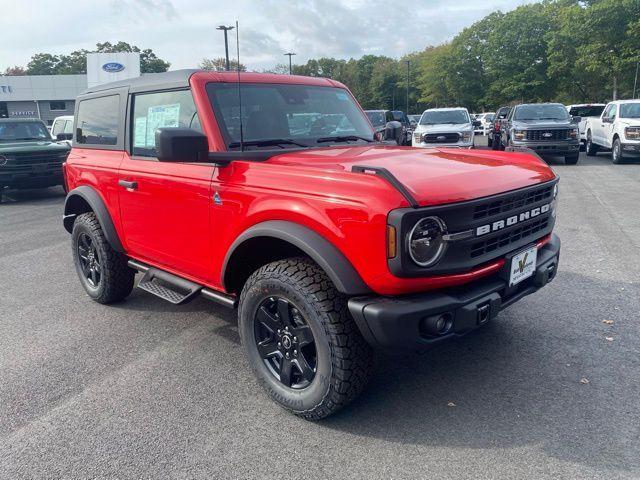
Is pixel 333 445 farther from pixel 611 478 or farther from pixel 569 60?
pixel 569 60

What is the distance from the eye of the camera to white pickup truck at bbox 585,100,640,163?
14.5m

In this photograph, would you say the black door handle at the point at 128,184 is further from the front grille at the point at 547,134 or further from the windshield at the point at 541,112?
the windshield at the point at 541,112

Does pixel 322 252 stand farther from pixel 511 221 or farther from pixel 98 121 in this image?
pixel 98 121

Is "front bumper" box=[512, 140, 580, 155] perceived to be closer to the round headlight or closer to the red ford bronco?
the red ford bronco

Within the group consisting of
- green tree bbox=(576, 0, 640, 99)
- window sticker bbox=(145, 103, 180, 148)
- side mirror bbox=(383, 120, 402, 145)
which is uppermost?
green tree bbox=(576, 0, 640, 99)

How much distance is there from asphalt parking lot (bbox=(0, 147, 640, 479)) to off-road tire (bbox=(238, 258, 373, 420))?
6.4 inches

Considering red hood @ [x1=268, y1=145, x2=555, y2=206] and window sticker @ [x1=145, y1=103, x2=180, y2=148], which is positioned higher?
window sticker @ [x1=145, y1=103, x2=180, y2=148]

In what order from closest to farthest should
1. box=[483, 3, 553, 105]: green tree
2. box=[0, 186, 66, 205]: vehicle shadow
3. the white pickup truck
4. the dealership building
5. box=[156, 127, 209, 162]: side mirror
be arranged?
box=[156, 127, 209, 162]: side mirror < box=[0, 186, 66, 205]: vehicle shadow < the white pickup truck < box=[483, 3, 553, 105]: green tree < the dealership building

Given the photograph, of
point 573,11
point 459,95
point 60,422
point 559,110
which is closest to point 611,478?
point 60,422

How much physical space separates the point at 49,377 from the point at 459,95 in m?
62.2

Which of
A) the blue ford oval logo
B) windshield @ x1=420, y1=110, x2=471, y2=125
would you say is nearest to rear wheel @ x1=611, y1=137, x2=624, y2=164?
windshield @ x1=420, y1=110, x2=471, y2=125

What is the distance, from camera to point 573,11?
119ft

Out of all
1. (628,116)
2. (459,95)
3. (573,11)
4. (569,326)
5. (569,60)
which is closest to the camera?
(569,326)

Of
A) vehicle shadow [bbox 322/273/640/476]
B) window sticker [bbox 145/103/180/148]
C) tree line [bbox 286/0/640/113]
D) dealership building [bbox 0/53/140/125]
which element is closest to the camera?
vehicle shadow [bbox 322/273/640/476]
